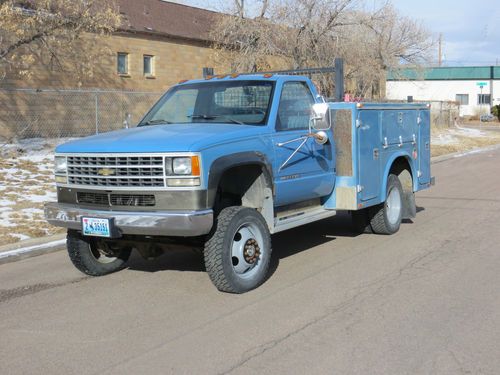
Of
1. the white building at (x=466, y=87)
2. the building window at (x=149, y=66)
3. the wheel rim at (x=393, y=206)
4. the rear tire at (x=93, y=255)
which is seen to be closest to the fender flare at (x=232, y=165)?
the rear tire at (x=93, y=255)

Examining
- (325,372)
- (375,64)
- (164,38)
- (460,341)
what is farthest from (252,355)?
(164,38)

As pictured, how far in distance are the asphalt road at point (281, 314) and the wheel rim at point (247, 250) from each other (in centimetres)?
25

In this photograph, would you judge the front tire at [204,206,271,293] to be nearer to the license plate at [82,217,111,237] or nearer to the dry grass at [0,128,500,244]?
the license plate at [82,217,111,237]

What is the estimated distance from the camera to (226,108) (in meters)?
6.95

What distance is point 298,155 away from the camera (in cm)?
695

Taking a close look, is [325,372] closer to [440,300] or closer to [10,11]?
[440,300]

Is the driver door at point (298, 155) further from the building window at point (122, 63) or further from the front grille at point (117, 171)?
the building window at point (122, 63)

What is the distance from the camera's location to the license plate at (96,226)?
5625 mm

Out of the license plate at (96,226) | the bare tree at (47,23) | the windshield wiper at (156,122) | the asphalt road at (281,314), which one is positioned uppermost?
the bare tree at (47,23)

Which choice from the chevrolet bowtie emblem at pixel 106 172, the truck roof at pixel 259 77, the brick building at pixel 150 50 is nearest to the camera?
the chevrolet bowtie emblem at pixel 106 172

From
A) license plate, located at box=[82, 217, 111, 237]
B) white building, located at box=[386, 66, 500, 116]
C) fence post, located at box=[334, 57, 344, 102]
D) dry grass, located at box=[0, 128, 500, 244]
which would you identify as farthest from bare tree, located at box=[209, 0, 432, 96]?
white building, located at box=[386, 66, 500, 116]

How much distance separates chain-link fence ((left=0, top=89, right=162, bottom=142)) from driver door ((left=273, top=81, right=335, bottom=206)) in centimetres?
1565

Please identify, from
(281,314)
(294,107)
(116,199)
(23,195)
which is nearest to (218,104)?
(294,107)

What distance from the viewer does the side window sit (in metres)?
6.89
